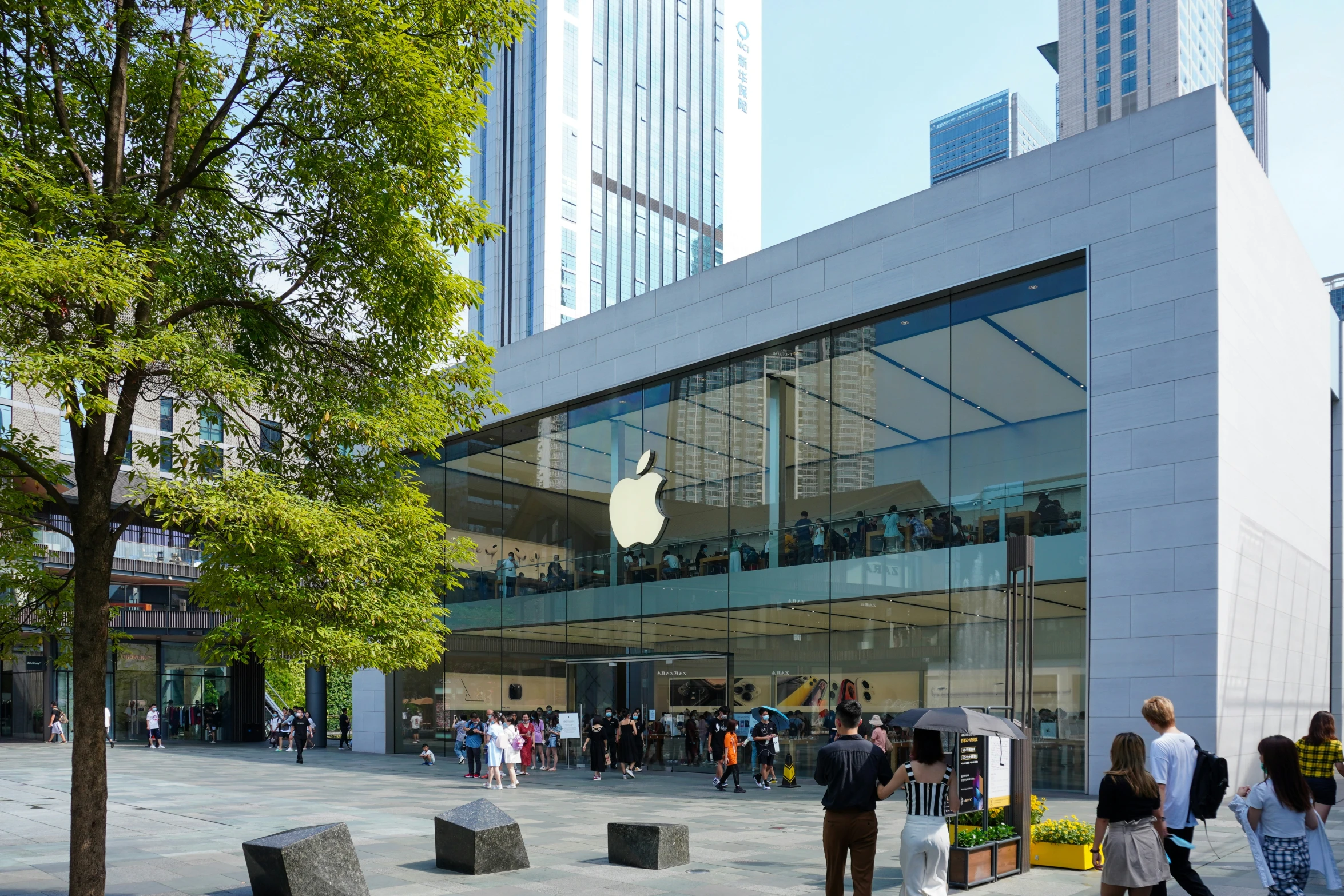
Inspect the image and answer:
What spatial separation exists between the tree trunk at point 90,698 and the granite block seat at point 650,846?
17.2 feet

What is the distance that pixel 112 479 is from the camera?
8305 mm

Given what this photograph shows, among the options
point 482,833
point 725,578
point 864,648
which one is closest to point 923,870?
point 482,833

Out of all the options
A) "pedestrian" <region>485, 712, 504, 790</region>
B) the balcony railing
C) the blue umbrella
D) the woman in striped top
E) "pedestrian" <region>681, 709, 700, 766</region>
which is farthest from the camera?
the balcony railing

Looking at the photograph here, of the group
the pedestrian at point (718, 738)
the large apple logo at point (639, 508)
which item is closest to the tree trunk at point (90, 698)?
the pedestrian at point (718, 738)

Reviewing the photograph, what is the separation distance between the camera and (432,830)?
48.1ft

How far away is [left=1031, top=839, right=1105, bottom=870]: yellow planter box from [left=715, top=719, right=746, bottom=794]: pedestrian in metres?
9.82

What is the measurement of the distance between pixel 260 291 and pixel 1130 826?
7604 millimetres

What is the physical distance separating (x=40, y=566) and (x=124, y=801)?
1114 cm

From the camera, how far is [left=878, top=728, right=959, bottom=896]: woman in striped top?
741 cm

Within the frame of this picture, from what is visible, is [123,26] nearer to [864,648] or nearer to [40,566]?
[40,566]

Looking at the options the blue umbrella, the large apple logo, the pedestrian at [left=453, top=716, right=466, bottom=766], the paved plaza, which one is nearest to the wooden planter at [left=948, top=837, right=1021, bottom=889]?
the paved plaza

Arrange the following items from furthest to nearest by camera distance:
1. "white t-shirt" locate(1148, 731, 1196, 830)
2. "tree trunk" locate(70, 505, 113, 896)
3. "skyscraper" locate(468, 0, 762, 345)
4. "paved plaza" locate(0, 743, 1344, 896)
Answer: "skyscraper" locate(468, 0, 762, 345) < "paved plaza" locate(0, 743, 1344, 896) < "white t-shirt" locate(1148, 731, 1196, 830) < "tree trunk" locate(70, 505, 113, 896)

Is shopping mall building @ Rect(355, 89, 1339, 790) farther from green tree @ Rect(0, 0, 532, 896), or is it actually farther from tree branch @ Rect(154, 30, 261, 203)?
tree branch @ Rect(154, 30, 261, 203)

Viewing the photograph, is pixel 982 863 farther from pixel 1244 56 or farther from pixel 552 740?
pixel 1244 56
